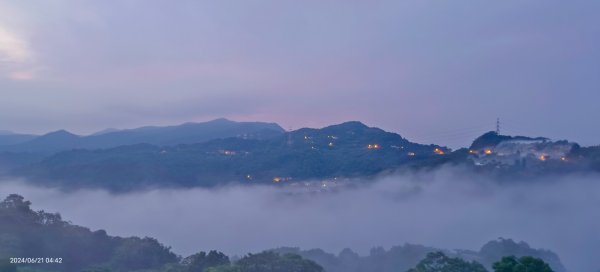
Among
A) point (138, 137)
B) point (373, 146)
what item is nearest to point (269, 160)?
point (373, 146)

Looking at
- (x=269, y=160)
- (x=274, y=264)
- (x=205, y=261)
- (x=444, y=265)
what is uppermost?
(x=269, y=160)

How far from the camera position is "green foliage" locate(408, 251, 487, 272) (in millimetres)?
18734

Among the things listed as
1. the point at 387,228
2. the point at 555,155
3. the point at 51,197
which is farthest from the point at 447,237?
the point at 51,197

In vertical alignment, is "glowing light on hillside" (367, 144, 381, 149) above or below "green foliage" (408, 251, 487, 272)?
above

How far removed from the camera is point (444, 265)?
752 inches

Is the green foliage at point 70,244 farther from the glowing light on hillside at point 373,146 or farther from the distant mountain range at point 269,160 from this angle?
the glowing light on hillside at point 373,146

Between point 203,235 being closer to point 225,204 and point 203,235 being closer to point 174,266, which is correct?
point 225,204

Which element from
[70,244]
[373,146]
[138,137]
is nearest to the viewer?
[70,244]

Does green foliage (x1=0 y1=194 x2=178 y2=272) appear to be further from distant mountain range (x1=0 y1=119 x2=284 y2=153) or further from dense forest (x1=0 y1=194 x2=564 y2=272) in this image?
distant mountain range (x1=0 y1=119 x2=284 y2=153)

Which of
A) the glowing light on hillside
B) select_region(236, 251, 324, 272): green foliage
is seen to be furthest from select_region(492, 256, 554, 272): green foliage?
the glowing light on hillside

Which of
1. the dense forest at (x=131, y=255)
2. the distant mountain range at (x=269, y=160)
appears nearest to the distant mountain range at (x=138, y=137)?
the distant mountain range at (x=269, y=160)

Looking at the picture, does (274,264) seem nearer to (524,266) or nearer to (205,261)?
(205,261)

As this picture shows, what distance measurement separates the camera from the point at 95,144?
168625 mm

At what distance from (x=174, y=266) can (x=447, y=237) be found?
47.6 metres
